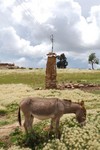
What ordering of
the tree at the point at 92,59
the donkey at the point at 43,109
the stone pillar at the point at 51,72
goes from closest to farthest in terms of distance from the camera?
the donkey at the point at 43,109, the stone pillar at the point at 51,72, the tree at the point at 92,59

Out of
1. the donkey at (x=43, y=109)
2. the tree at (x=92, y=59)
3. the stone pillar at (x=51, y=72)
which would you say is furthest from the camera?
the tree at (x=92, y=59)

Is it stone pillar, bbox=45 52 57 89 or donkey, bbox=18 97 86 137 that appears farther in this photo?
stone pillar, bbox=45 52 57 89

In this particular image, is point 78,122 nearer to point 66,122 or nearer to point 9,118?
point 66,122

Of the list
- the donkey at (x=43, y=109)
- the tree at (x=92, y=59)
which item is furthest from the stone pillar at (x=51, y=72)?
the tree at (x=92, y=59)

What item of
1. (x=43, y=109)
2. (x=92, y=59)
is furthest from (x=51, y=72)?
(x=92, y=59)

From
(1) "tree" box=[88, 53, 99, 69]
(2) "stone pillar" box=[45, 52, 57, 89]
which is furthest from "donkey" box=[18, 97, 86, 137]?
(1) "tree" box=[88, 53, 99, 69]

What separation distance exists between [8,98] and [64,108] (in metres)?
20.1

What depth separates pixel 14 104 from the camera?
1422 inches

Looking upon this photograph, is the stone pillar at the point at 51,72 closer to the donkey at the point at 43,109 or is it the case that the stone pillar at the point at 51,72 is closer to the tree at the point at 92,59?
the donkey at the point at 43,109

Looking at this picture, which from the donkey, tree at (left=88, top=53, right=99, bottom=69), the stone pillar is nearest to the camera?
the donkey

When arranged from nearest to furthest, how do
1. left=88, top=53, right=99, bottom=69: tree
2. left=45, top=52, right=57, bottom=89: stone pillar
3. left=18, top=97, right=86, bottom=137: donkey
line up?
left=18, top=97, right=86, bottom=137: donkey → left=45, top=52, right=57, bottom=89: stone pillar → left=88, top=53, right=99, bottom=69: tree

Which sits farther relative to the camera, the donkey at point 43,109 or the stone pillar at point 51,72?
the stone pillar at point 51,72

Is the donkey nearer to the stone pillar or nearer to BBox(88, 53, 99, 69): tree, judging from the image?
the stone pillar

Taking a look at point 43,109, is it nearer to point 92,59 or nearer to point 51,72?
point 51,72
